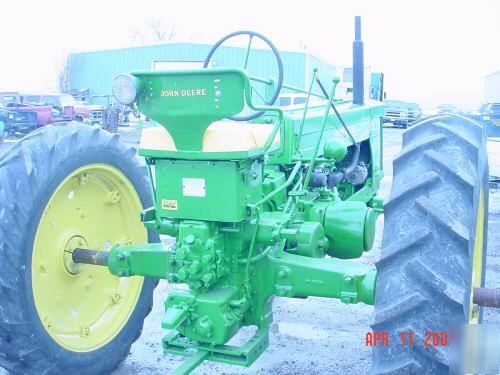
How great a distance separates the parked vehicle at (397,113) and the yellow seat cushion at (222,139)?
25.8 meters

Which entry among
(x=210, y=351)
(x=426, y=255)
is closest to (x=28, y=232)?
(x=210, y=351)

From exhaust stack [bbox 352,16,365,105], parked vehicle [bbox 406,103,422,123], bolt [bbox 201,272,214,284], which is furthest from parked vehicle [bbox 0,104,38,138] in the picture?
bolt [bbox 201,272,214,284]

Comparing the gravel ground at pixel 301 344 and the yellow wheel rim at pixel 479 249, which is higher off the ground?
the yellow wheel rim at pixel 479 249

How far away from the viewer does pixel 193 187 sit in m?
2.79

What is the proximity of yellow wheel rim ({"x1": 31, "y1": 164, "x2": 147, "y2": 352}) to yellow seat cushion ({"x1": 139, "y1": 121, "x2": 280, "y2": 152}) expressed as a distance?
25.3 inches

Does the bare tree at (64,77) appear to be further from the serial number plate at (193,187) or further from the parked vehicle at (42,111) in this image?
the serial number plate at (193,187)

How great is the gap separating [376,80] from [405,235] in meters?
5.86

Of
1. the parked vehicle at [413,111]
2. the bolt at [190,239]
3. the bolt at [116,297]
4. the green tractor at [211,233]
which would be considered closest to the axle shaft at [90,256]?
the green tractor at [211,233]

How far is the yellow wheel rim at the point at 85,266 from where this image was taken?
10.7 feet

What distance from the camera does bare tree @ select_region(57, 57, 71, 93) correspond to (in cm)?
3662

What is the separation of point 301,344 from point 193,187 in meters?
1.74

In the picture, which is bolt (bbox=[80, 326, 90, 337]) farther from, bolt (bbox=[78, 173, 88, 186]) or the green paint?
bolt (bbox=[78, 173, 88, 186])

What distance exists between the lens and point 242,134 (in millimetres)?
2717
